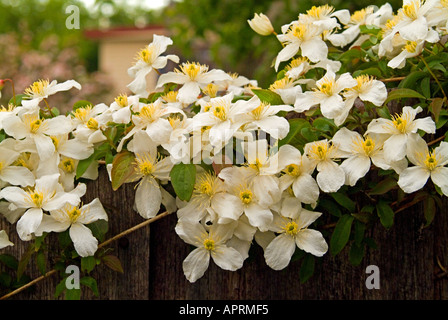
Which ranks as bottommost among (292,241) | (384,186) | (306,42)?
(292,241)

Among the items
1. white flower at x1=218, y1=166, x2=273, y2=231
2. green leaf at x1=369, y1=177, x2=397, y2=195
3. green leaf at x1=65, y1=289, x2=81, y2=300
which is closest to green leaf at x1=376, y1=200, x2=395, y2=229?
green leaf at x1=369, y1=177, x2=397, y2=195

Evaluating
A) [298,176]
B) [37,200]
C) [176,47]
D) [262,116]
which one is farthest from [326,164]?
[176,47]

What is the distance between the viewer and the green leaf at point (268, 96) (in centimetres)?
123

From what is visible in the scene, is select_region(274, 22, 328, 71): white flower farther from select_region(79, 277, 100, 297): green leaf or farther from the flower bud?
select_region(79, 277, 100, 297): green leaf

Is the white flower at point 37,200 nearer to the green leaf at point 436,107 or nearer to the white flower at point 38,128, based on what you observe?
the white flower at point 38,128

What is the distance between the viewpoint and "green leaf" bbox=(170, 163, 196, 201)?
111 cm

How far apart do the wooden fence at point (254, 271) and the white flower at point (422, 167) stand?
0.28 m

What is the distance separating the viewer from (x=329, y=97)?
1.16 metres

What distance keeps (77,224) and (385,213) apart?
0.68m

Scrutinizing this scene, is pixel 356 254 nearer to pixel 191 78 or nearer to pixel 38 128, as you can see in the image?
pixel 191 78

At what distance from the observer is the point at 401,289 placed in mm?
A: 1365

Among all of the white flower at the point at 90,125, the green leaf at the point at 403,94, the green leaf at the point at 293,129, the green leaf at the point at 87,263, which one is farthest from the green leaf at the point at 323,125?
Answer: the green leaf at the point at 87,263

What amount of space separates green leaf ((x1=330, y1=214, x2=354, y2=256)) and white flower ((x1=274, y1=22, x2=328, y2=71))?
39cm

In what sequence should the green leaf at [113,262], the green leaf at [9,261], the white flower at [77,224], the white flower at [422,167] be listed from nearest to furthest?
the white flower at [422,167] < the white flower at [77,224] < the green leaf at [113,262] < the green leaf at [9,261]
